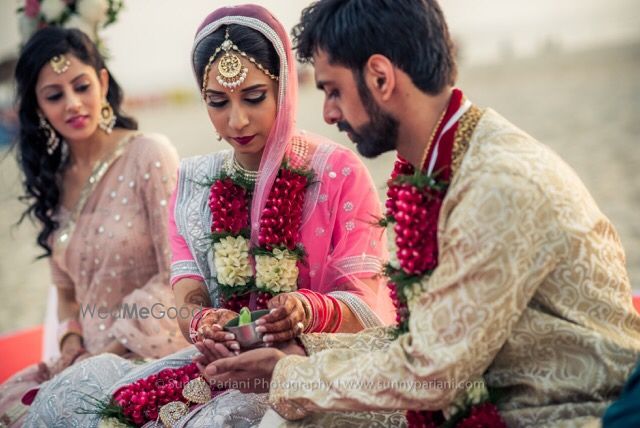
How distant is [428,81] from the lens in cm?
243

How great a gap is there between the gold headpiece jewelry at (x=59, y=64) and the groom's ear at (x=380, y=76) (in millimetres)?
2073

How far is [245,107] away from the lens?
317 centimetres

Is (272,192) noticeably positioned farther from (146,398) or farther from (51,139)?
(51,139)

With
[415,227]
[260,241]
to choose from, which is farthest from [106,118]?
[415,227]

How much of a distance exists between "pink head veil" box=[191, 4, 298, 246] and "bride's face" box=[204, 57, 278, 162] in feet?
0.12

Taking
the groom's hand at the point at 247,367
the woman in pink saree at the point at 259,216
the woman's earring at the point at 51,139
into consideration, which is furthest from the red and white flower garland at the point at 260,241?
the woman's earring at the point at 51,139

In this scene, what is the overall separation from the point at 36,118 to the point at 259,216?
159 centimetres

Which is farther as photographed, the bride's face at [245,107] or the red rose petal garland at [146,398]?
the bride's face at [245,107]

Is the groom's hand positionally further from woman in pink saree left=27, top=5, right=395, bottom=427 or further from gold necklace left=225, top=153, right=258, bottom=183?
gold necklace left=225, top=153, right=258, bottom=183

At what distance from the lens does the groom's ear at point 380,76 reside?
94.6 inches

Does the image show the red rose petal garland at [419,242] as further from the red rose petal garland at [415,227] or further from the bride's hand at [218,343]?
the bride's hand at [218,343]

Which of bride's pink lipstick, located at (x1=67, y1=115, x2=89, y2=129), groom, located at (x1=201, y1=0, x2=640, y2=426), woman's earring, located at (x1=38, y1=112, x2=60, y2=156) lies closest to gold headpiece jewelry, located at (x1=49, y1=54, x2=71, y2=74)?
bride's pink lipstick, located at (x1=67, y1=115, x2=89, y2=129)

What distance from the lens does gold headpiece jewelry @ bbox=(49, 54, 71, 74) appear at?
404 centimetres

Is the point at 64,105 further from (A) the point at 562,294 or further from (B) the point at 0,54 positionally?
(B) the point at 0,54
